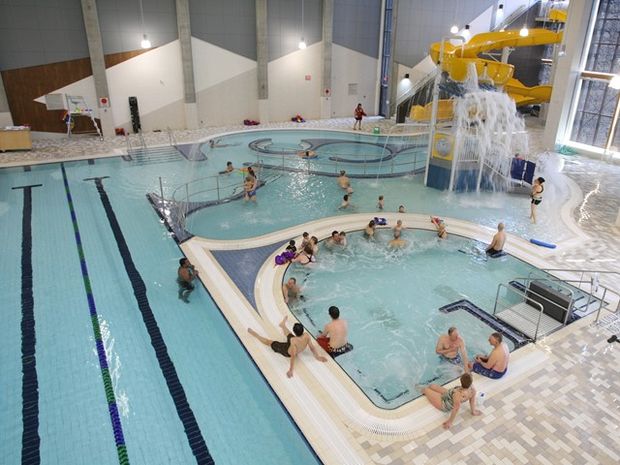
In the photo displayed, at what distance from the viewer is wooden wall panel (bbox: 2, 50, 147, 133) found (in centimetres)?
1441

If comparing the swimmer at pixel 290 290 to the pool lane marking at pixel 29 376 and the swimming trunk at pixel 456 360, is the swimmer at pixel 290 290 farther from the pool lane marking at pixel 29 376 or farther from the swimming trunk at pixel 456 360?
the pool lane marking at pixel 29 376

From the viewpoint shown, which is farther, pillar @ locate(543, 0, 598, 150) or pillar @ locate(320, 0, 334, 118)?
pillar @ locate(320, 0, 334, 118)

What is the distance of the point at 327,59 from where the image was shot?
1927cm

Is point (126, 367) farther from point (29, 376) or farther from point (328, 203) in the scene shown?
point (328, 203)

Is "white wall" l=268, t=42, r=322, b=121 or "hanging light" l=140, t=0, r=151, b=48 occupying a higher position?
"hanging light" l=140, t=0, r=151, b=48

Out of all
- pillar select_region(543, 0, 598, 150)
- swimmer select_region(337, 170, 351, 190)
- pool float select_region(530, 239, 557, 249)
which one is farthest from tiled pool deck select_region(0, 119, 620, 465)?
pillar select_region(543, 0, 598, 150)

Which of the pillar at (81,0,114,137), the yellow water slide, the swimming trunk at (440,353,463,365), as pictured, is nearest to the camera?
the swimming trunk at (440,353,463,365)

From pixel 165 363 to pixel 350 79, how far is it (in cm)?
1787

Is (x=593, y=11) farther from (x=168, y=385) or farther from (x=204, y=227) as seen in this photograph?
(x=168, y=385)

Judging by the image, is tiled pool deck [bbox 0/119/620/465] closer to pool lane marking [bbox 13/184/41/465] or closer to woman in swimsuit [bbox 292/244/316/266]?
pool lane marking [bbox 13/184/41/465]

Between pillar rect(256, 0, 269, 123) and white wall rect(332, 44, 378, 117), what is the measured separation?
10.9 feet

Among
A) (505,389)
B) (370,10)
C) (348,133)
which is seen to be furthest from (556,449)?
(370,10)

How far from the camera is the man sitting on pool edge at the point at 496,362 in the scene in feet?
15.7

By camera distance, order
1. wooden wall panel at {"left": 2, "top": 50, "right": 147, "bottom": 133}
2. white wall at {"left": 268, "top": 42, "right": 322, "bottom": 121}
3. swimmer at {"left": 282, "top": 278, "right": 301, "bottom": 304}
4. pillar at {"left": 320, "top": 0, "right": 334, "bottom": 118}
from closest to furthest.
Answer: swimmer at {"left": 282, "top": 278, "right": 301, "bottom": 304} → wooden wall panel at {"left": 2, "top": 50, "right": 147, "bottom": 133} → pillar at {"left": 320, "top": 0, "right": 334, "bottom": 118} → white wall at {"left": 268, "top": 42, "right": 322, "bottom": 121}
